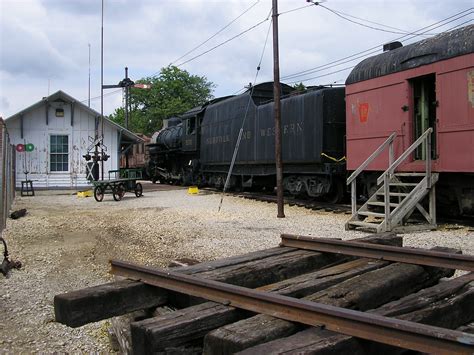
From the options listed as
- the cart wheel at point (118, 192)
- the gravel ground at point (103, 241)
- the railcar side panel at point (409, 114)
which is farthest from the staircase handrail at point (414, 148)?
the cart wheel at point (118, 192)

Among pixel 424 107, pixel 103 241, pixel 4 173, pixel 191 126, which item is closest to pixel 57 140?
pixel 191 126

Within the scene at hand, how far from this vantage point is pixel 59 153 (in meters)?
23.0

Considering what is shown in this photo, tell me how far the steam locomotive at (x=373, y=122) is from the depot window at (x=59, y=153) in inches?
335

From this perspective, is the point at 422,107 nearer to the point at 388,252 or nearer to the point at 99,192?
the point at 388,252

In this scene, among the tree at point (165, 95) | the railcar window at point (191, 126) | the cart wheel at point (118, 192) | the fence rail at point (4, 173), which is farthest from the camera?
the tree at point (165, 95)

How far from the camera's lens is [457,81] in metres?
9.41

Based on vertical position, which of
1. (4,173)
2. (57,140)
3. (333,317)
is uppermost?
(57,140)

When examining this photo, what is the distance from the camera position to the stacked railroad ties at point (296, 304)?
7.84ft

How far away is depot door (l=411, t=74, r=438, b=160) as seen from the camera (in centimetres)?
1060

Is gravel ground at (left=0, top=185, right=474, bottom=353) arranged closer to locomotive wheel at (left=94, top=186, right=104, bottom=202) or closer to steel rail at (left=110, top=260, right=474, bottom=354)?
steel rail at (left=110, top=260, right=474, bottom=354)

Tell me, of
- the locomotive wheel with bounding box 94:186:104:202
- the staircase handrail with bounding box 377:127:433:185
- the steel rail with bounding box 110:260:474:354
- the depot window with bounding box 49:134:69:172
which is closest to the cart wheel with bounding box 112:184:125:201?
the locomotive wheel with bounding box 94:186:104:202

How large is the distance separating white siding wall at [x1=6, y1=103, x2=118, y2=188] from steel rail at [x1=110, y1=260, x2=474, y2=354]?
20.9m

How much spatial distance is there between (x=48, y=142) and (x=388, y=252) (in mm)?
21232

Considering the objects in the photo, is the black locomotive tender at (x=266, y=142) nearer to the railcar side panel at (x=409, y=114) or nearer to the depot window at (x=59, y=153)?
the railcar side panel at (x=409, y=114)
